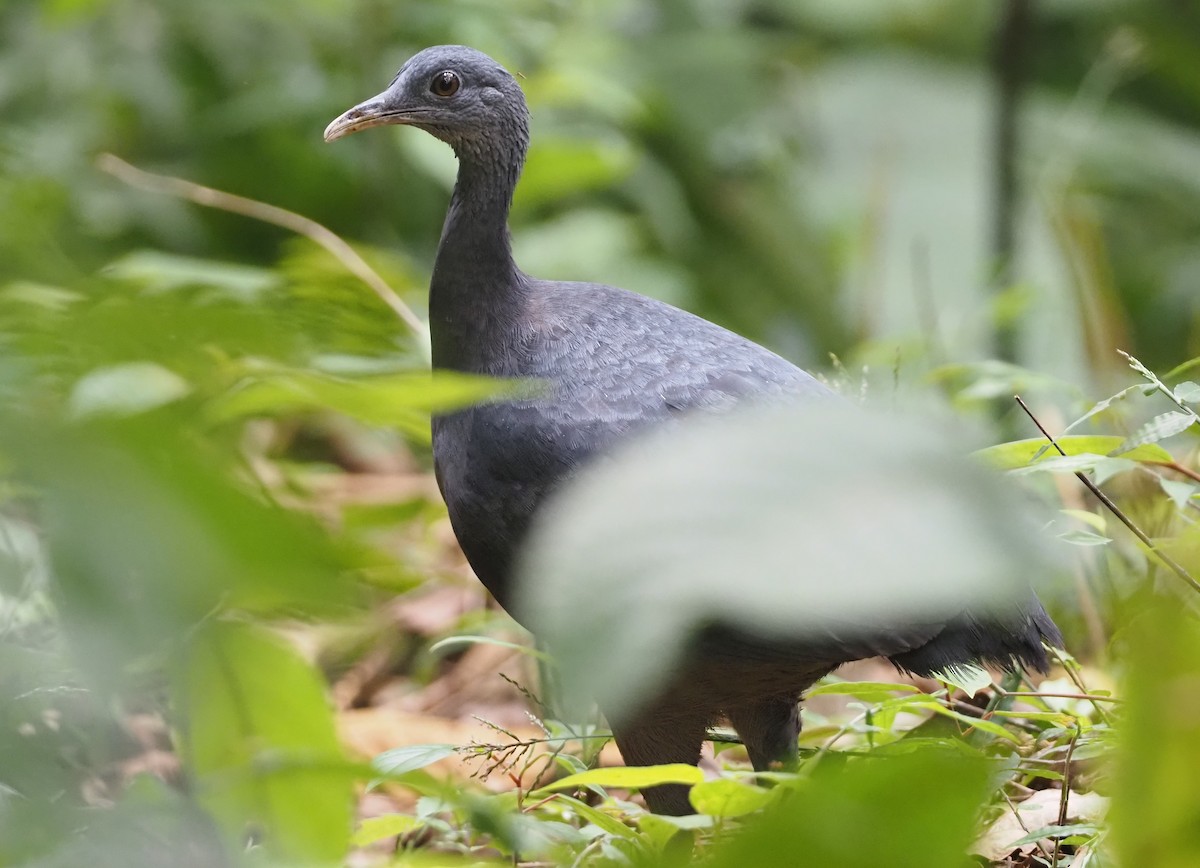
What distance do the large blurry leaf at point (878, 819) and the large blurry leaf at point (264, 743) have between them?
245 mm

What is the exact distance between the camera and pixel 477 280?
2389 mm

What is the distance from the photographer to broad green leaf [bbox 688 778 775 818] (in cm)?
140

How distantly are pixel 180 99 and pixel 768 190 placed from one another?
2266mm

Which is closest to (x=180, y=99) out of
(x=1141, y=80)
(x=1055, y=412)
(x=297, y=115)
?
(x=297, y=115)

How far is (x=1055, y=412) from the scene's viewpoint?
3.68 meters

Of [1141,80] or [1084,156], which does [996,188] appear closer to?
[1084,156]

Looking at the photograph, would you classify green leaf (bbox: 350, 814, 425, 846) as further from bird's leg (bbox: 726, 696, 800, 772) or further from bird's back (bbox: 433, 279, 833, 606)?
bird's leg (bbox: 726, 696, 800, 772)

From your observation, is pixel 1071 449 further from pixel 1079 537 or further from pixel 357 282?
pixel 357 282

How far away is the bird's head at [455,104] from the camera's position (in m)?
2.56

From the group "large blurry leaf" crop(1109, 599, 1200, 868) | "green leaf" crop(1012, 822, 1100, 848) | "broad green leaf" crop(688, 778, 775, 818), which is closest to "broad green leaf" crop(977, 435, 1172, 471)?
"green leaf" crop(1012, 822, 1100, 848)

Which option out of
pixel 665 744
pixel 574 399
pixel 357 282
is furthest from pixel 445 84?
pixel 665 744

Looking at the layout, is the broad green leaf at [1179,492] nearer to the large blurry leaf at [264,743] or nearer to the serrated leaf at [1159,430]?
the serrated leaf at [1159,430]

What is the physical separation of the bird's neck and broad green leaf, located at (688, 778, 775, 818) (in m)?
1.02

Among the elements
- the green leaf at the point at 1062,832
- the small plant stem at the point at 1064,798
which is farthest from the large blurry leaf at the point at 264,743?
the small plant stem at the point at 1064,798
